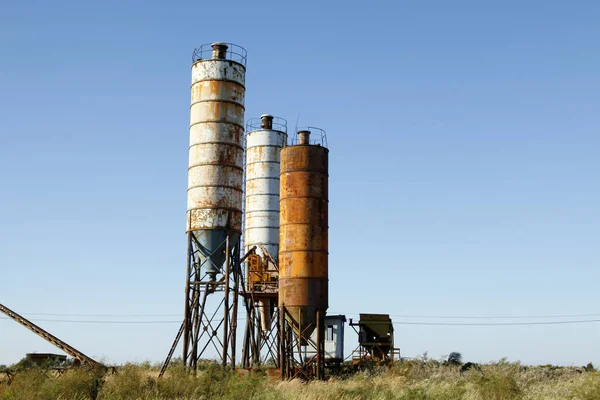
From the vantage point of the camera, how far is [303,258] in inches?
1403

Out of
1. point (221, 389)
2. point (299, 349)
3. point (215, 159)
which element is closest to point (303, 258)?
point (299, 349)

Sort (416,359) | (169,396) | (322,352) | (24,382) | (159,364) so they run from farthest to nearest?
(159,364) → (416,359) → (322,352) → (169,396) → (24,382)

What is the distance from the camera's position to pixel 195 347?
37.3m

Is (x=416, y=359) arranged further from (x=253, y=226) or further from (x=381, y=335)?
(x=253, y=226)

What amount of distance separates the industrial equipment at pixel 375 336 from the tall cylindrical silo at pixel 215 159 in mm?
10251

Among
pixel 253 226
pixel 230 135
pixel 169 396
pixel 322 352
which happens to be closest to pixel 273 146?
pixel 253 226

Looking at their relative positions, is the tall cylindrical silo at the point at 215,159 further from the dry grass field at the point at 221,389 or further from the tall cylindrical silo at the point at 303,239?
the dry grass field at the point at 221,389

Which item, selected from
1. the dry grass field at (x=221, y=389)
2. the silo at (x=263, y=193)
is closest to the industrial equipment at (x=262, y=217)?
the silo at (x=263, y=193)

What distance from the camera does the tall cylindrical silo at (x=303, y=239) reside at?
35469mm

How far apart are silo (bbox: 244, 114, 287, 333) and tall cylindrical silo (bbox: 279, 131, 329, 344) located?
400 inches

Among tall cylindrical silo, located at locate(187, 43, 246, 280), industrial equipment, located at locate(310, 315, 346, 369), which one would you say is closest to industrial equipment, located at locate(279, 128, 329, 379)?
tall cylindrical silo, located at locate(187, 43, 246, 280)

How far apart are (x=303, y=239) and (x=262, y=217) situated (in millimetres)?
12086

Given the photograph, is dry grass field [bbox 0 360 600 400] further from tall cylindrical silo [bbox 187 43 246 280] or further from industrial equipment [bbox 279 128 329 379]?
tall cylindrical silo [bbox 187 43 246 280]

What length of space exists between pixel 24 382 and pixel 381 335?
79.2 ft
